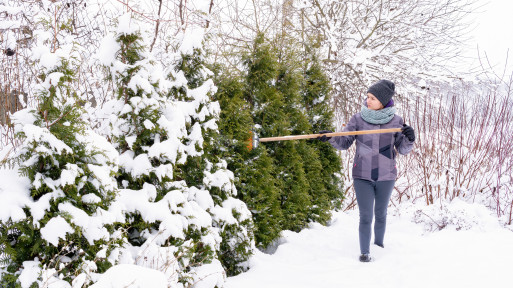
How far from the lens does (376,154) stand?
14.0ft

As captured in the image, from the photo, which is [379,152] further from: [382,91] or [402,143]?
[382,91]

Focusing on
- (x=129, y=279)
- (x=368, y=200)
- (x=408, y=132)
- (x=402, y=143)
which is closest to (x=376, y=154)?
(x=402, y=143)

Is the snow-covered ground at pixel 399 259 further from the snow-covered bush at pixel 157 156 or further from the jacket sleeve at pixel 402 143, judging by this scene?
the jacket sleeve at pixel 402 143

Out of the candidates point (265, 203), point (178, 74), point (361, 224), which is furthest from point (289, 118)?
point (178, 74)

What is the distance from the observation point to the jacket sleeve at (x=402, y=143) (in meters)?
4.18

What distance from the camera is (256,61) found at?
457 centimetres

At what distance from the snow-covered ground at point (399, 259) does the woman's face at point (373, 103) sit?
1746mm

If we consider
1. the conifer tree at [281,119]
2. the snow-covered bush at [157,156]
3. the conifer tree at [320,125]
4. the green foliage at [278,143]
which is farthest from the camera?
the conifer tree at [320,125]

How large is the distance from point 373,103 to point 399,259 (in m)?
1.79

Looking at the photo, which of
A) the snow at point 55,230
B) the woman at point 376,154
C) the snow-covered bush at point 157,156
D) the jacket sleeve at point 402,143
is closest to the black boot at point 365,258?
the woman at point 376,154

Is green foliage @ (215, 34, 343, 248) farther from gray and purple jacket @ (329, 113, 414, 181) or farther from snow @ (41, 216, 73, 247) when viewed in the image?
snow @ (41, 216, 73, 247)

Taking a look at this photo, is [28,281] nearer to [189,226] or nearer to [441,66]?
[189,226]

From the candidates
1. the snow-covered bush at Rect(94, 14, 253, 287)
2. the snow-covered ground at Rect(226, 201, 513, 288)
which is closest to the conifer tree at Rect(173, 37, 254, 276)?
the snow-covered bush at Rect(94, 14, 253, 287)

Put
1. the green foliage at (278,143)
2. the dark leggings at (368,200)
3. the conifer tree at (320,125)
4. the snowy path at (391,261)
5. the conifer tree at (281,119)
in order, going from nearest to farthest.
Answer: the snowy path at (391,261)
the green foliage at (278,143)
the dark leggings at (368,200)
the conifer tree at (281,119)
the conifer tree at (320,125)
